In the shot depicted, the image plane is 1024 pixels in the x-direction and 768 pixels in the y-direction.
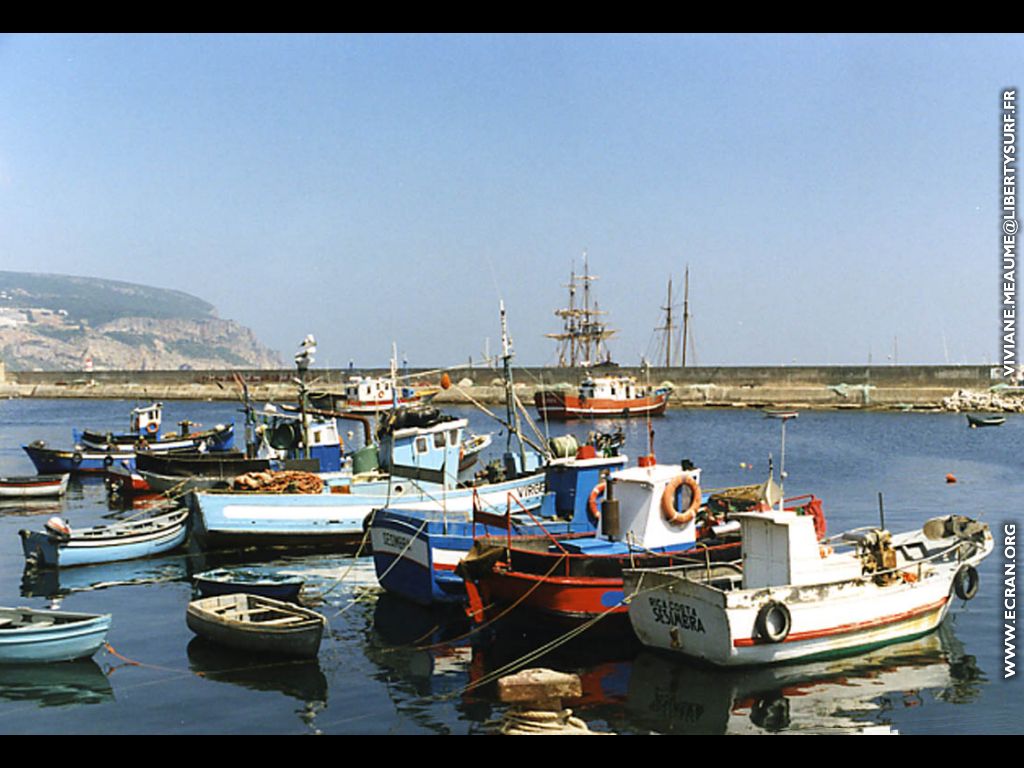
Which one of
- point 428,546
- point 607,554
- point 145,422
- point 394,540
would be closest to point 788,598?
point 607,554

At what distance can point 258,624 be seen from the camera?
15594mm

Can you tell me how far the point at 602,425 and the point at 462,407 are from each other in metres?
19.2

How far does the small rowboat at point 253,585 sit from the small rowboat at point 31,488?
19398 mm

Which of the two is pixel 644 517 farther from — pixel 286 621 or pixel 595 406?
pixel 595 406

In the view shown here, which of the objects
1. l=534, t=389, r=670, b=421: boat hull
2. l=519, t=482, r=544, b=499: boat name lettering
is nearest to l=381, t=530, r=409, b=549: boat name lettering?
l=519, t=482, r=544, b=499: boat name lettering

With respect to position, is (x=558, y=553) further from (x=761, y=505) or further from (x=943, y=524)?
(x=943, y=524)

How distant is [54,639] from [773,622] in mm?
11268

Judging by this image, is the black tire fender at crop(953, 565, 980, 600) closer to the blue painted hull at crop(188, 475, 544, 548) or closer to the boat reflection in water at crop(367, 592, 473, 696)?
the boat reflection in water at crop(367, 592, 473, 696)

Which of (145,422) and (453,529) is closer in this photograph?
(453,529)

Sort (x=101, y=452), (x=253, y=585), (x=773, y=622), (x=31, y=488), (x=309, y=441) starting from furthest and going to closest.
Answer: (x=101, y=452)
(x=31, y=488)
(x=309, y=441)
(x=253, y=585)
(x=773, y=622)

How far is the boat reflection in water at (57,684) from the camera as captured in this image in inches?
551

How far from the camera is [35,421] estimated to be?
80.8 metres

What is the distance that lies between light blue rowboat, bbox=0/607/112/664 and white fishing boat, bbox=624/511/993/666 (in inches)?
344
